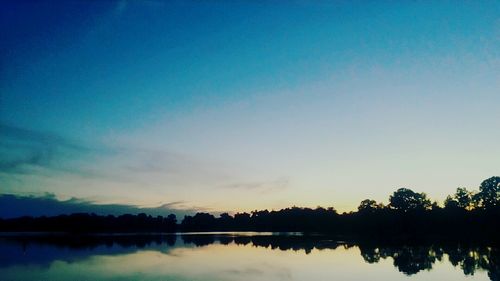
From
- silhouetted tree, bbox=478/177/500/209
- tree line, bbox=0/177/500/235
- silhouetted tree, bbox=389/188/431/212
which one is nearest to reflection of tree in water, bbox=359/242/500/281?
tree line, bbox=0/177/500/235

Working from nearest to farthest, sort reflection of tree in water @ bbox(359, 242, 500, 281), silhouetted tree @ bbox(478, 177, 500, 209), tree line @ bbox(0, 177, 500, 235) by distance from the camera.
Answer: reflection of tree in water @ bbox(359, 242, 500, 281), tree line @ bbox(0, 177, 500, 235), silhouetted tree @ bbox(478, 177, 500, 209)

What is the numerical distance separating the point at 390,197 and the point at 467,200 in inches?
965

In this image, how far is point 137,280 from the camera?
31062 millimetres

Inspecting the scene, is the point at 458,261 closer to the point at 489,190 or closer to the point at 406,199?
the point at 489,190

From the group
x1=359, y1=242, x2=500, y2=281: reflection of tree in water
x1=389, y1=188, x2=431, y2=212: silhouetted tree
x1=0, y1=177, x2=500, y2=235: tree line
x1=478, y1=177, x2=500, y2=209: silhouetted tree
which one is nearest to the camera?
x1=359, y1=242, x2=500, y2=281: reflection of tree in water

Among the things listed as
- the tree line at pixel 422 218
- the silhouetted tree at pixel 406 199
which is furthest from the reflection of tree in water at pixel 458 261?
the silhouetted tree at pixel 406 199

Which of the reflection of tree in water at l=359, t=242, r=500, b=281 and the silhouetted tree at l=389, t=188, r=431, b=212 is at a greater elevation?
the silhouetted tree at l=389, t=188, r=431, b=212

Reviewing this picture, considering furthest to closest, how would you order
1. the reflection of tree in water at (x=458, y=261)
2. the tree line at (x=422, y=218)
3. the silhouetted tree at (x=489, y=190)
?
the silhouetted tree at (x=489, y=190) < the tree line at (x=422, y=218) < the reflection of tree in water at (x=458, y=261)

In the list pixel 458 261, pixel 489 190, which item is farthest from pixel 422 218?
pixel 458 261

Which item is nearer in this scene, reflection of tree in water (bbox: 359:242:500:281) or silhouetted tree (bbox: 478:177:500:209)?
reflection of tree in water (bbox: 359:242:500:281)

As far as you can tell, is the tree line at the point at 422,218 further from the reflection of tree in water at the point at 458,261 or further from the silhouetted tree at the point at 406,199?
the reflection of tree in water at the point at 458,261

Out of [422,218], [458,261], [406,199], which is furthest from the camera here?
[406,199]

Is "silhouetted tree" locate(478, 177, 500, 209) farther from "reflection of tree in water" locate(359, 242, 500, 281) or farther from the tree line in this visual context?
"reflection of tree in water" locate(359, 242, 500, 281)

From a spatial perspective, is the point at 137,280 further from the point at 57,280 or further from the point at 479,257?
the point at 479,257
